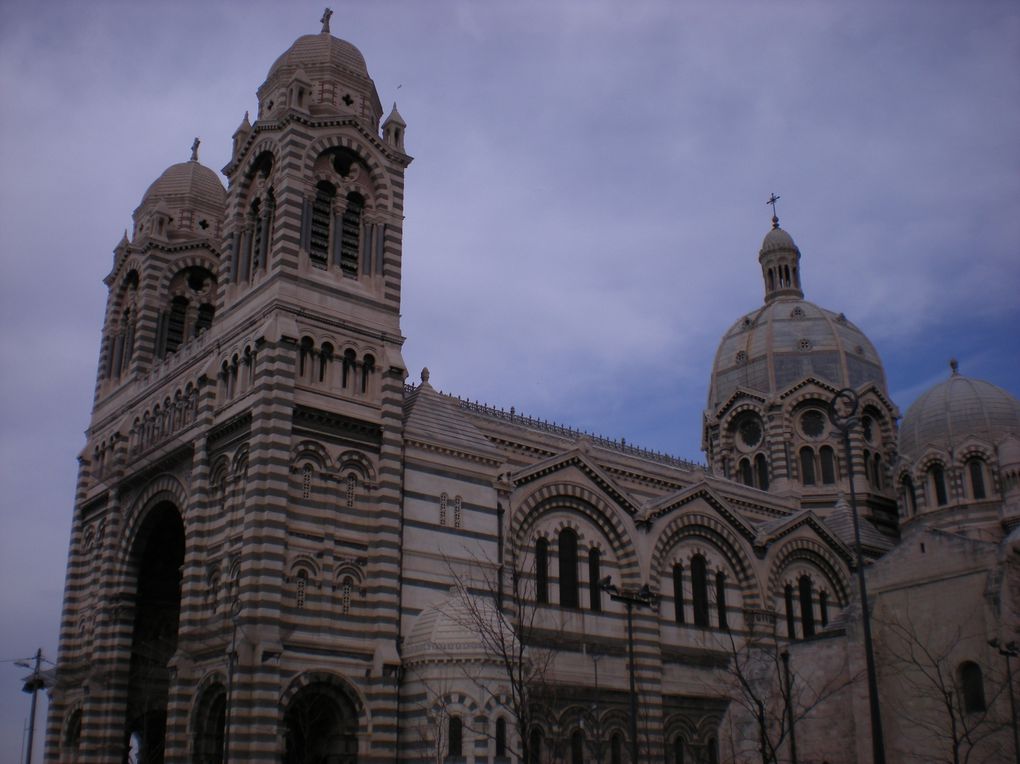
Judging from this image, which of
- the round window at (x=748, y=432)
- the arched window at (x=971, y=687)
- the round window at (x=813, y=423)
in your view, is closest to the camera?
the arched window at (x=971, y=687)

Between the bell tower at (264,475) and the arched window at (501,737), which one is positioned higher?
the bell tower at (264,475)

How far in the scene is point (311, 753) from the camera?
3572 centimetres

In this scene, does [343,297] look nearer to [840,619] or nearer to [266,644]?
[266,644]

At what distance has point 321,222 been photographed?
4141cm

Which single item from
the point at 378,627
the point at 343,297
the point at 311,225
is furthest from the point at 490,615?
the point at 311,225

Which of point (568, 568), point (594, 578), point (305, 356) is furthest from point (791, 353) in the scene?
point (305, 356)

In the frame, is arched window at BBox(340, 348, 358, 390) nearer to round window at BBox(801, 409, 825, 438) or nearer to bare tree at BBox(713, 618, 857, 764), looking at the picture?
bare tree at BBox(713, 618, 857, 764)

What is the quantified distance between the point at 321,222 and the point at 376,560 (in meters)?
12.9

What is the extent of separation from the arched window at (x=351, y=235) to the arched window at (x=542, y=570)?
1288cm

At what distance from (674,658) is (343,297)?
20.4 metres

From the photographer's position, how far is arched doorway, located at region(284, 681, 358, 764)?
114ft

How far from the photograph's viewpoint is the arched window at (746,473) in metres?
67.4

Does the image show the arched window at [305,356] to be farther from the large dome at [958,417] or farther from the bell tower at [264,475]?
the large dome at [958,417]

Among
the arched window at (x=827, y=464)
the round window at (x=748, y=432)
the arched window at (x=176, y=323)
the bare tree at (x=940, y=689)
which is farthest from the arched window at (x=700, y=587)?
the arched window at (x=176, y=323)
